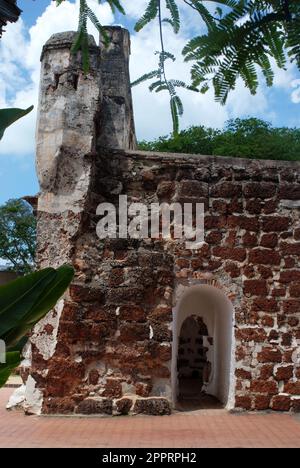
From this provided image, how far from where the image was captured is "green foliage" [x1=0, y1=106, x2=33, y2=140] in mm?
1713

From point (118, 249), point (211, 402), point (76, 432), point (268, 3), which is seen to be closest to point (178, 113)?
point (268, 3)

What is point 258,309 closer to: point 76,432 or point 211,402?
point 211,402

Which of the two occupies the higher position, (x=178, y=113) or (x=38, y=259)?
(x=178, y=113)

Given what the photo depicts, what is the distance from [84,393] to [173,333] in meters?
1.30

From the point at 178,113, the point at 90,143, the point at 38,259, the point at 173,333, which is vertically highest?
the point at 90,143

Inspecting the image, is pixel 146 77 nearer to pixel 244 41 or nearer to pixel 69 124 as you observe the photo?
pixel 244 41

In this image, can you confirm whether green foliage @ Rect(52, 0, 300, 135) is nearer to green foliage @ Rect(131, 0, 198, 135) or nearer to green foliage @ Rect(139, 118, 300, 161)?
green foliage @ Rect(131, 0, 198, 135)

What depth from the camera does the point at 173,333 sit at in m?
7.27

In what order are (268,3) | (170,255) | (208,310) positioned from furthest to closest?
1. (208,310)
2. (170,255)
3. (268,3)

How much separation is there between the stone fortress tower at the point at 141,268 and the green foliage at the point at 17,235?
2295 cm

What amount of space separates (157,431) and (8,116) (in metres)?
4.93

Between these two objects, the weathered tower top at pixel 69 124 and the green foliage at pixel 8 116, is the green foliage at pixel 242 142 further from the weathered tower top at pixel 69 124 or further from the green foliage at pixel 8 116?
the green foliage at pixel 8 116

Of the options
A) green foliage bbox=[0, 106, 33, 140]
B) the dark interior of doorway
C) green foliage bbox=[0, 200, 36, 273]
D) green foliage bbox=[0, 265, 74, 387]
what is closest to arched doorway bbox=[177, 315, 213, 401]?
the dark interior of doorway
